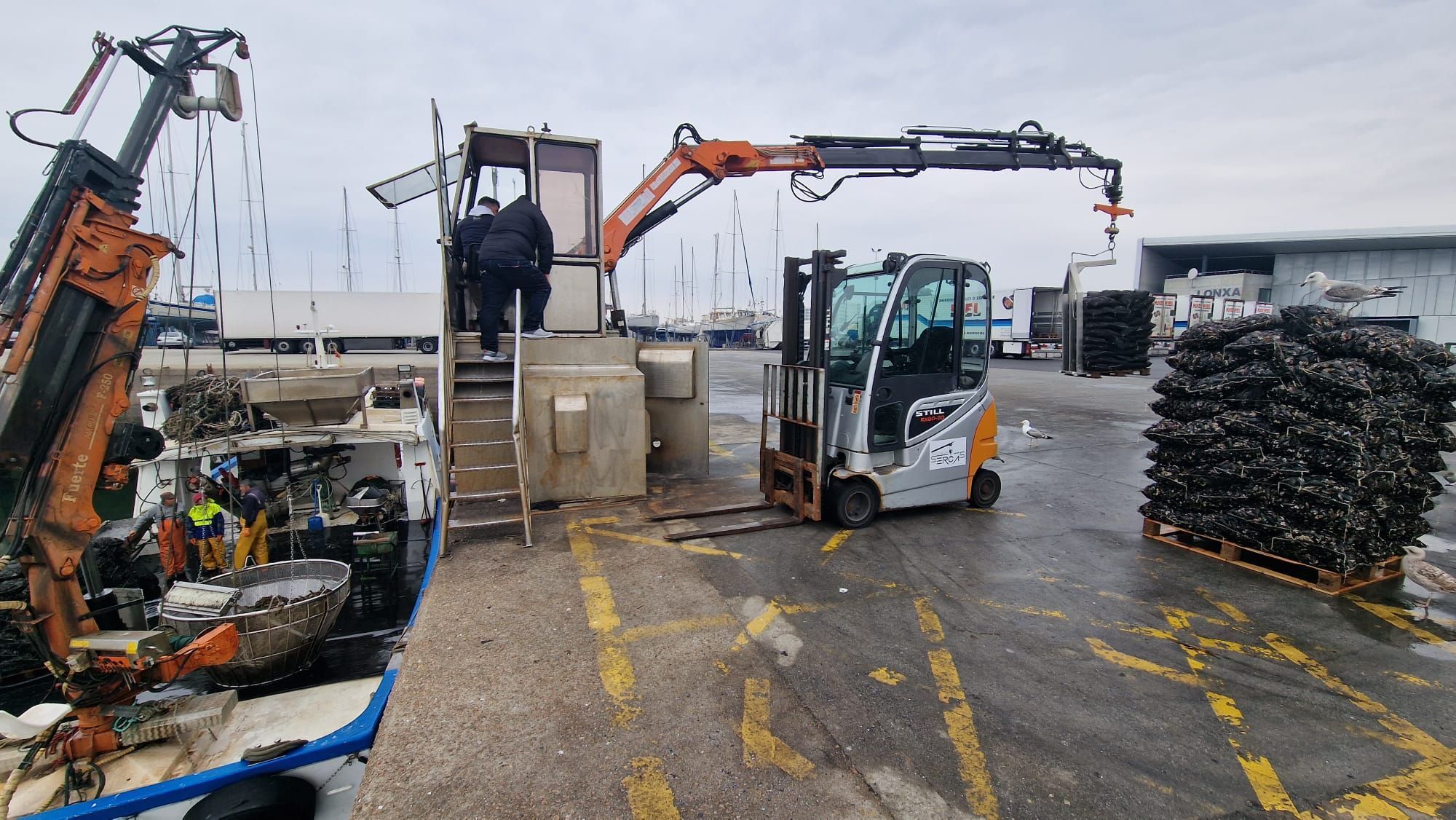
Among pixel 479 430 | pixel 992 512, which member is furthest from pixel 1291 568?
pixel 479 430

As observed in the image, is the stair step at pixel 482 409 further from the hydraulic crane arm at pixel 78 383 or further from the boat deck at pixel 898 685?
the hydraulic crane arm at pixel 78 383

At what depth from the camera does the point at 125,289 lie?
13.3 feet

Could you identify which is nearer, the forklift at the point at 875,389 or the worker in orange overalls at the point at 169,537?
the forklift at the point at 875,389

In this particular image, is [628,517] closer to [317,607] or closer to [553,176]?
[317,607]

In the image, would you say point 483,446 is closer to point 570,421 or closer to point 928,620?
point 570,421

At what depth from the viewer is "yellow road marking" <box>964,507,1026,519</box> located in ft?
21.7

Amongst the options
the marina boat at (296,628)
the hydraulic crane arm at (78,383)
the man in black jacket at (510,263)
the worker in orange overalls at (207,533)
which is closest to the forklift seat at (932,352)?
the man in black jacket at (510,263)

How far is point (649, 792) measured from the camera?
2.51m

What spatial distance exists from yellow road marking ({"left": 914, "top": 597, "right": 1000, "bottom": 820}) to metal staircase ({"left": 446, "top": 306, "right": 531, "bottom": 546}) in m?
3.48

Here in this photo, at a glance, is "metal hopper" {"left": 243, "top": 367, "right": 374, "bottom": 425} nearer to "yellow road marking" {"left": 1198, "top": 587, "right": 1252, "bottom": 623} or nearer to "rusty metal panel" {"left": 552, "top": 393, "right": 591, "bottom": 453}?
"rusty metal panel" {"left": 552, "top": 393, "right": 591, "bottom": 453}

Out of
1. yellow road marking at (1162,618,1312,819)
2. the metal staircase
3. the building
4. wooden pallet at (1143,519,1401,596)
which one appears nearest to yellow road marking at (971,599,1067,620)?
yellow road marking at (1162,618,1312,819)

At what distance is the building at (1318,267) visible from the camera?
33750 millimetres

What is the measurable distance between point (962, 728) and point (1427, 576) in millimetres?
3991

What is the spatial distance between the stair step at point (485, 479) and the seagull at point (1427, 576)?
22.7 feet
